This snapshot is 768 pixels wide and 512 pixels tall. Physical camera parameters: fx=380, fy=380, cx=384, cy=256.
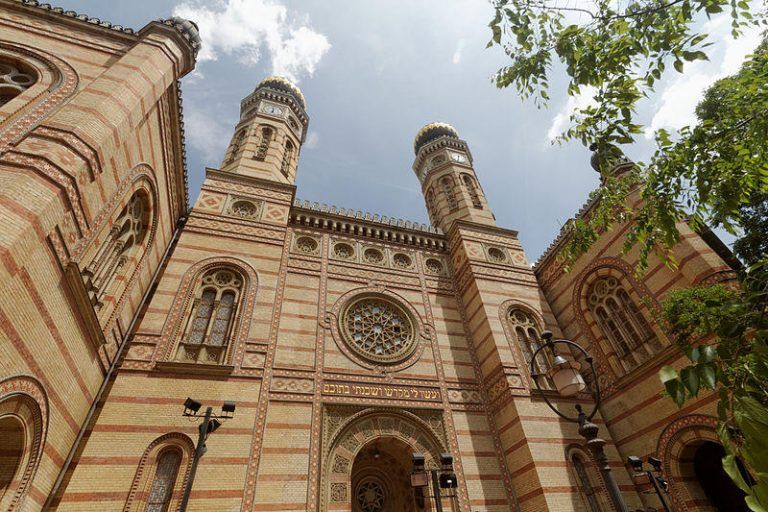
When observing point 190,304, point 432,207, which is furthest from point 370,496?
point 432,207

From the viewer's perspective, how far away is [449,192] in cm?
1828

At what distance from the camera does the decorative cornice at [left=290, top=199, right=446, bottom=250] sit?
1323 centimetres

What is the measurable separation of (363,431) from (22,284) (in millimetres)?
7079

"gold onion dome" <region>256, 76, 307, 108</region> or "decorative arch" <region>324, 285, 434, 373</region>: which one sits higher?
"gold onion dome" <region>256, 76, 307, 108</region>

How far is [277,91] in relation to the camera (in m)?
18.2

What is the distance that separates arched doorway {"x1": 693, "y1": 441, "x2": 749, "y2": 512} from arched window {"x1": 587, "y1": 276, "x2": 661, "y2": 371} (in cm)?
232

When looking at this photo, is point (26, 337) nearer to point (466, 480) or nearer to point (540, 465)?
point (466, 480)

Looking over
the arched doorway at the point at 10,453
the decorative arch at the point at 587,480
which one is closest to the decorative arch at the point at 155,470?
the arched doorway at the point at 10,453

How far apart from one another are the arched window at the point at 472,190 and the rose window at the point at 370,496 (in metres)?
11.9

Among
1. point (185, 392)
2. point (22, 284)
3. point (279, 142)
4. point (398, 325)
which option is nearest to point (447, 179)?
point (279, 142)

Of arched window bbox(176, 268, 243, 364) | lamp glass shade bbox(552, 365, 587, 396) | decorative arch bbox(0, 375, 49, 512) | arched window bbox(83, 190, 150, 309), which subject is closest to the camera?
lamp glass shade bbox(552, 365, 587, 396)

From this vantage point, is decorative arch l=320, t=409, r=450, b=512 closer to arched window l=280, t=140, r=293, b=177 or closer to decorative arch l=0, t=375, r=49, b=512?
decorative arch l=0, t=375, r=49, b=512

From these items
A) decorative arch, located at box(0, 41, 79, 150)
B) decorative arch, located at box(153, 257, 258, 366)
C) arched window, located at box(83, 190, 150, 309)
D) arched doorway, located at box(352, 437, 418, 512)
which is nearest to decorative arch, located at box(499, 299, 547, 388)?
arched doorway, located at box(352, 437, 418, 512)

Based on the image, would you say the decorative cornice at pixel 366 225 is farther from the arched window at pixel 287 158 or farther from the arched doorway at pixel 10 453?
the arched doorway at pixel 10 453
